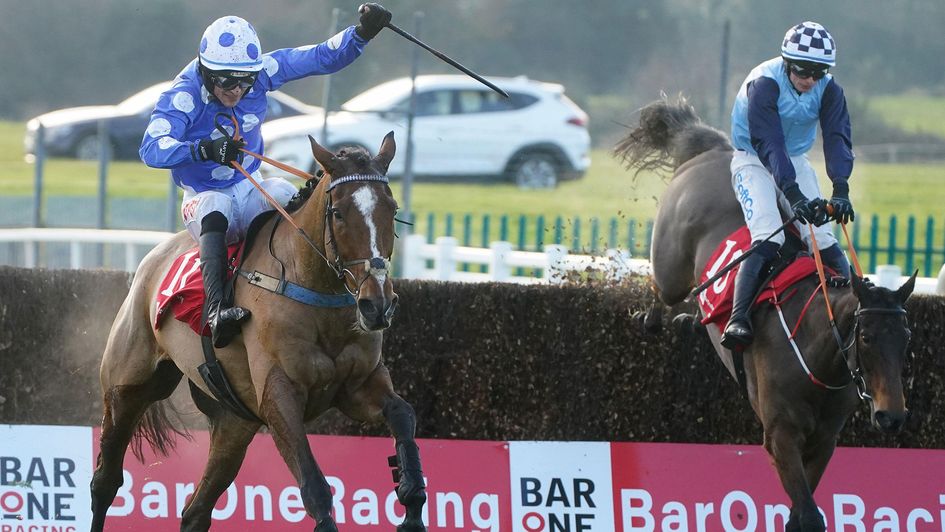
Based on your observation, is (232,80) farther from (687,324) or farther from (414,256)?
(414,256)

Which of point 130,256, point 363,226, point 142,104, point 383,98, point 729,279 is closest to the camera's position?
point 363,226

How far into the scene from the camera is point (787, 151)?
6797 mm

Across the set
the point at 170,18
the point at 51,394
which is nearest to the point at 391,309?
the point at 51,394

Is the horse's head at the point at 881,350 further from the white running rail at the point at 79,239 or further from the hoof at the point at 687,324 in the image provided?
the white running rail at the point at 79,239

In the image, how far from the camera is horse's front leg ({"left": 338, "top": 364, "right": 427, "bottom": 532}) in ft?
16.4

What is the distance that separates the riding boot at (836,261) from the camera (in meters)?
6.50

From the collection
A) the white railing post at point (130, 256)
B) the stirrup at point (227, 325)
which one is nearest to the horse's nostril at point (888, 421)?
the stirrup at point (227, 325)

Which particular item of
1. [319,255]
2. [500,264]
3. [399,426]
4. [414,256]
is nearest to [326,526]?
[399,426]

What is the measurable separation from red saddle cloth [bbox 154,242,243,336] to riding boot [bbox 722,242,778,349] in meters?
2.18

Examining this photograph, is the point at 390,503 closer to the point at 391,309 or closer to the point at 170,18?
the point at 391,309

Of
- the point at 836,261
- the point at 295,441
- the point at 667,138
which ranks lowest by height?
the point at 295,441

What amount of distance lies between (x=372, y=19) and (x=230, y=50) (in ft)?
1.95

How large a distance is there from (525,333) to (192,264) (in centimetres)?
210

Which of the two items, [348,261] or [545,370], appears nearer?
[348,261]
